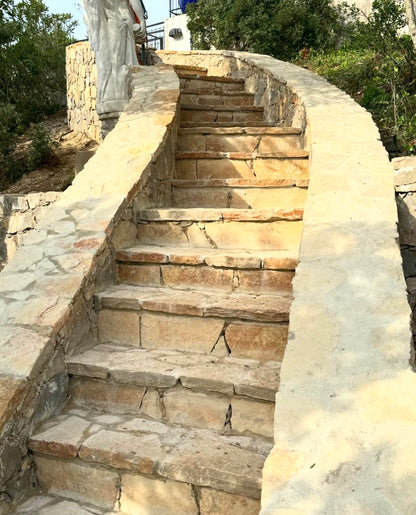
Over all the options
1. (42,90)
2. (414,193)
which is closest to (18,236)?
(414,193)

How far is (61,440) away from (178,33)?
16.5 metres

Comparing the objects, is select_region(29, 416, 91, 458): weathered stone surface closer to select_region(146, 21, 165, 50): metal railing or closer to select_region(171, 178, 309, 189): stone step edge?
select_region(171, 178, 309, 189): stone step edge

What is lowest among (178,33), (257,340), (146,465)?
(146,465)

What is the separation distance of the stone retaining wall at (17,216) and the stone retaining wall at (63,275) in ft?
2.90

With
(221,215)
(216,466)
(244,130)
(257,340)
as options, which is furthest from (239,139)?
(216,466)

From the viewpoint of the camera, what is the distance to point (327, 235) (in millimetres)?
2246

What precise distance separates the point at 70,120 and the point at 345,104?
29.5 feet

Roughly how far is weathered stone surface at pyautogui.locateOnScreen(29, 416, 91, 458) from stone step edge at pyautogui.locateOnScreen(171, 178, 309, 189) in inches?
81.9

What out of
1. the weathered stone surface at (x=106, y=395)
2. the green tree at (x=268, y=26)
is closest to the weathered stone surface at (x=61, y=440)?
the weathered stone surface at (x=106, y=395)

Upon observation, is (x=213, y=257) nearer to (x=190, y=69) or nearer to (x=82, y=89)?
(x=190, y=69)

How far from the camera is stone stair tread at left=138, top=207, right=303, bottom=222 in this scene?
2.95 m

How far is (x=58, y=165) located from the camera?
29.7 ft

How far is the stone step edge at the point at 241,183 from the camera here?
355 cm

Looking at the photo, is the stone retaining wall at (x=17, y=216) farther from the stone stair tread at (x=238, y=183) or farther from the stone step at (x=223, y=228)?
the stone step at (x=223, y=228)
